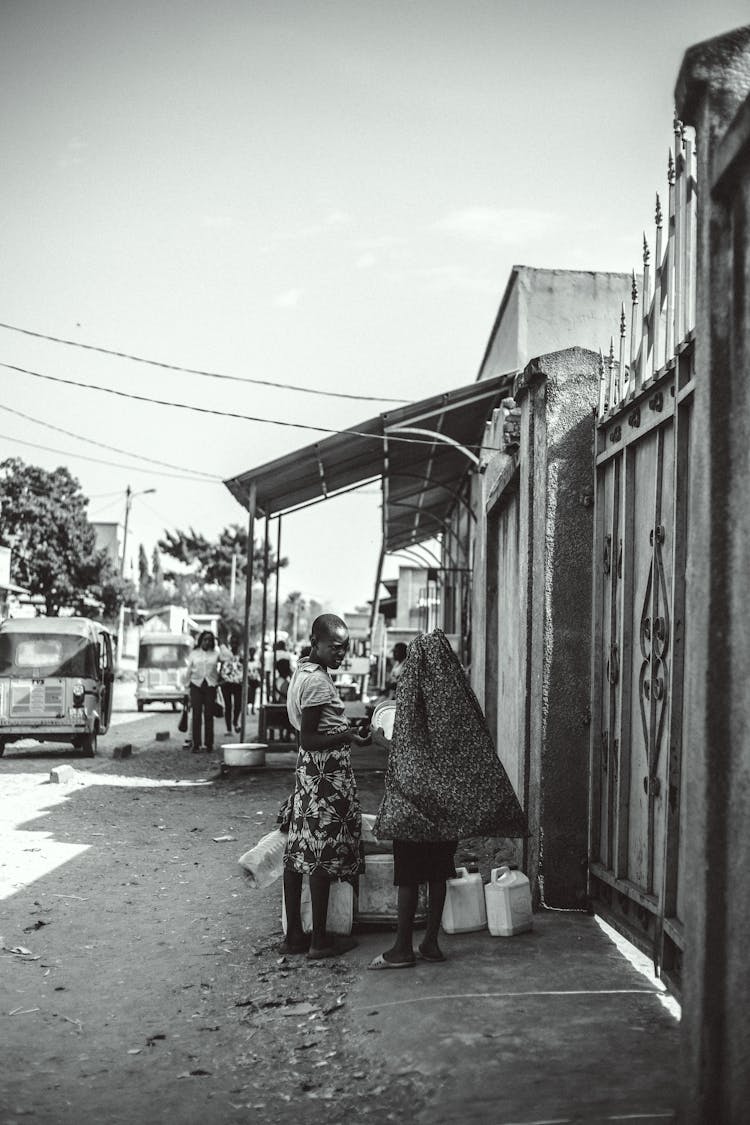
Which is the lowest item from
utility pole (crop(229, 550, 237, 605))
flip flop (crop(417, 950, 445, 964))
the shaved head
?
flip flop (crop(417, 950, 445, 964))

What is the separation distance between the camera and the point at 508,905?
562cm

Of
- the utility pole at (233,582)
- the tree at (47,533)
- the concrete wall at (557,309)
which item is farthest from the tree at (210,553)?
the concrete wall at (557,309)

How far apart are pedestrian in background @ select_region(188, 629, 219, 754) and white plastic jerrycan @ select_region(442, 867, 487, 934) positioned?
1136 centimetres

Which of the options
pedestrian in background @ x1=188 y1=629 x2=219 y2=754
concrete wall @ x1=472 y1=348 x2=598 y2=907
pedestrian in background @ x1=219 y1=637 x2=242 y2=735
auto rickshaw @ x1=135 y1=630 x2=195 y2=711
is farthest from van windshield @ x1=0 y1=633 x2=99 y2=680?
auto rickshaw @ x1=135 y1=630 x2=195 y2=711

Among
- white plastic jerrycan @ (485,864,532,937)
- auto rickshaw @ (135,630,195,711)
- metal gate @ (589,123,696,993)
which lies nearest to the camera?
metal gate @ (589,123,696,993)

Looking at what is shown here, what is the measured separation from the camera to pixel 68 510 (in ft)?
129

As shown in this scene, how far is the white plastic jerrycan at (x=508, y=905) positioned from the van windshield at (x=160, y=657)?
2696 centimetres

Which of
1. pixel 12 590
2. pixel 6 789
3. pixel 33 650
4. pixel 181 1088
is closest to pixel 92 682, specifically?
pixel 33 650

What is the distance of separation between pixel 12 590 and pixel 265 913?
1259 inches

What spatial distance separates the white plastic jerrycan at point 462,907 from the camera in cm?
583

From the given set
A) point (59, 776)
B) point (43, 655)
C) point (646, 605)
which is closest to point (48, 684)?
point (43, 655)

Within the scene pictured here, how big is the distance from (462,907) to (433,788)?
878mm

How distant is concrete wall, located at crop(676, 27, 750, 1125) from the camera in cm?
307

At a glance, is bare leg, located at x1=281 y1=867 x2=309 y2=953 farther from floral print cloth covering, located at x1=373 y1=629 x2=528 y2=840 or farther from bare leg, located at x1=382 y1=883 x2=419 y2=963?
floral print cloth covering, located at x1=373 y1=629 x2=528 y2=840
